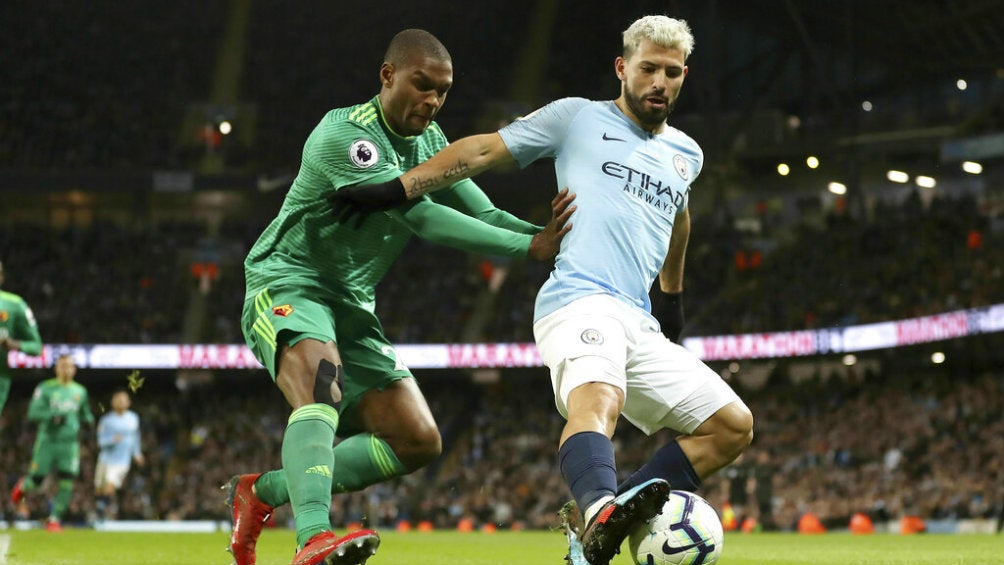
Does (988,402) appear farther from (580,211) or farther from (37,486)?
(580,211)

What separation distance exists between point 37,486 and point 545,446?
688 inches

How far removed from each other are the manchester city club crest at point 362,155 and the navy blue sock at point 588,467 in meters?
1.55

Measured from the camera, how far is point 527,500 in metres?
28.1

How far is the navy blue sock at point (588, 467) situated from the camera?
444cm

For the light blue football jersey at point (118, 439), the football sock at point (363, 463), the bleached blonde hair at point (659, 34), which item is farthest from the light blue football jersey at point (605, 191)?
the light blue football jersey at point (118, 439)

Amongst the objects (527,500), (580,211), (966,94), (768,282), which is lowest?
(527,500)

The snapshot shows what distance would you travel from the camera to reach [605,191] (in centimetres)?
517

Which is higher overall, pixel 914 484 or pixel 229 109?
pixel 229 109

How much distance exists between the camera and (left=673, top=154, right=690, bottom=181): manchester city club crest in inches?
215

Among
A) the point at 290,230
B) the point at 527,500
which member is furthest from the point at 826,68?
the point at 290,230

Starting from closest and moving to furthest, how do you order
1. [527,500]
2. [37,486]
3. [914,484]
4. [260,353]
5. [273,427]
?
[260,353], [37,486], [914,484], [527,500], [273,427]

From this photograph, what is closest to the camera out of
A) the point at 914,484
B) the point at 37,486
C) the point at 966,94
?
the point at 37,486

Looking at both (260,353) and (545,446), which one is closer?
(260,353)

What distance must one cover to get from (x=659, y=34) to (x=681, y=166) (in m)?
0.63
